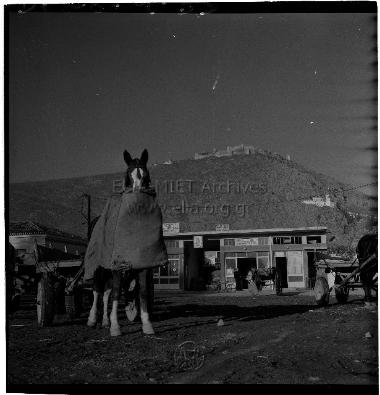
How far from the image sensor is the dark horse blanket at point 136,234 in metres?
7.33

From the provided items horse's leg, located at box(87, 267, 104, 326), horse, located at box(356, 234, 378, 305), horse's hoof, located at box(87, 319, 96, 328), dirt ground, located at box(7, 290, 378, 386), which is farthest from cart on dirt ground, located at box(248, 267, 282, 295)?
horse's hoof, located at box(87, 319, 96, 328)

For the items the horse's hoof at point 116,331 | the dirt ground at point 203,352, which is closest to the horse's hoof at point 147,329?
the dirt ground at point 203,352

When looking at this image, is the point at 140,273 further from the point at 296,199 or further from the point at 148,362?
the point at 296,199

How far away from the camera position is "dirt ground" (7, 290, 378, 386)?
6340mm

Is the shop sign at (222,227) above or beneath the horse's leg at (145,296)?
above

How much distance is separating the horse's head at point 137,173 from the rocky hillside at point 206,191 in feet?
1.60

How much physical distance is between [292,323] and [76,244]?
15.1ft

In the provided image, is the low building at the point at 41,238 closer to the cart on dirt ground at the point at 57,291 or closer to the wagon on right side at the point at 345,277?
the cart on dirt ground at the point at 57,291

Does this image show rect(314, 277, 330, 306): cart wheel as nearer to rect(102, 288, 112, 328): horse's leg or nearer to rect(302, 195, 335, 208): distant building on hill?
rect(302, 195, 335, 208): distant building on hill

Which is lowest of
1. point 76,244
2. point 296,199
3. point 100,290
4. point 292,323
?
Result: point 292,323

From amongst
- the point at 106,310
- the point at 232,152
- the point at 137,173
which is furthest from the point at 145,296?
the point at 232,152

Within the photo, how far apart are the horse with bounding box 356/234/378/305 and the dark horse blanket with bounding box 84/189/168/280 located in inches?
139

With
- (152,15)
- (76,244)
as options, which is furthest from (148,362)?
(152,15)

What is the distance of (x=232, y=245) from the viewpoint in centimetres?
1484
